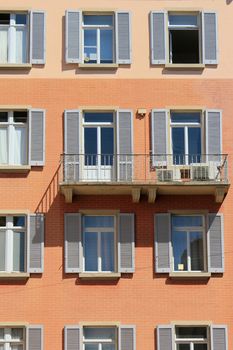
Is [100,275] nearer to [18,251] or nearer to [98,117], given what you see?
[18,251]

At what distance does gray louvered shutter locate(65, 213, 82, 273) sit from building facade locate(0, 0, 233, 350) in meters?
0.03

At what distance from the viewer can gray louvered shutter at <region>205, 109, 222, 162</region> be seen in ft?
95.8

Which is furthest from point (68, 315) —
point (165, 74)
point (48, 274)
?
point (165, 74)

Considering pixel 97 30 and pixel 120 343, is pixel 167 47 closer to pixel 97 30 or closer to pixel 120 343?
pixel 97 30

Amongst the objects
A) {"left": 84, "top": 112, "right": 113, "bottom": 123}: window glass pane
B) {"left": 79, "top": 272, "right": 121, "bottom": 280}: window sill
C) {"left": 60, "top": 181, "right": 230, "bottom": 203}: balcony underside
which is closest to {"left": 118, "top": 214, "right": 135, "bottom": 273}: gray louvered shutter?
{"left": 79, "top": 272, "right": 121, "bottom": 280}: window sill

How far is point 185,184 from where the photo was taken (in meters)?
28.2

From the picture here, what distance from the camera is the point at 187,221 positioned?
29156 mm

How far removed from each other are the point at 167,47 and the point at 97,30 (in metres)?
2.19

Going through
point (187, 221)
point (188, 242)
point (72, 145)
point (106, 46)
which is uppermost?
point (106, 46)

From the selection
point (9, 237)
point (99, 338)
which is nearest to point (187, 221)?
point (99, 338)

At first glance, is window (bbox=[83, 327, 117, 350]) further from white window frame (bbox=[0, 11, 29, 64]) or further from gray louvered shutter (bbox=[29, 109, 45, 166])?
white window frame (bbox=[0, 11, 29, 64])

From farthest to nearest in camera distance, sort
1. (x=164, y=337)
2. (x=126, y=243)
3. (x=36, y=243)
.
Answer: (x=126, y=243) < (x=36, y=243) < (x=164, y=337)

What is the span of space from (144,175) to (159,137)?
48.6 inches

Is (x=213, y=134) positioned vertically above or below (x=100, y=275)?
above
